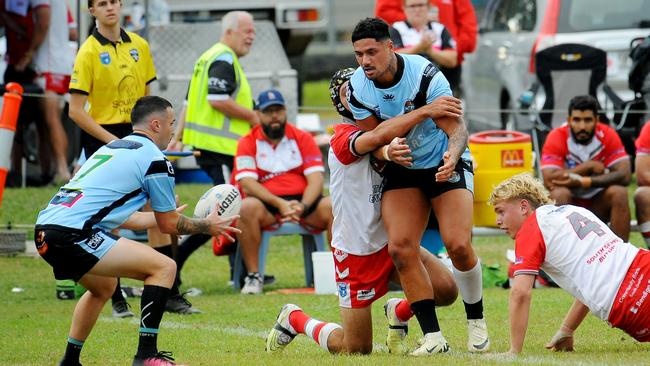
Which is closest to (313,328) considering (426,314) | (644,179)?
(426,314)

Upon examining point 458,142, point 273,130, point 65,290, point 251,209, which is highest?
point 458,142

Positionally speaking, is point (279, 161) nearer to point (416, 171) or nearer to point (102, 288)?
point (416, 171)

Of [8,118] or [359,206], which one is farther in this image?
[8,118]

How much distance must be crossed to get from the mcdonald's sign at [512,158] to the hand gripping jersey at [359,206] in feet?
13.7

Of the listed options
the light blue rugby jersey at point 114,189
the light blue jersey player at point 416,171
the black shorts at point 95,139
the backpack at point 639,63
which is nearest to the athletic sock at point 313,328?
the light blue jersey player at point 416,171

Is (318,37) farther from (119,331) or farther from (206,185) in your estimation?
(119,331)

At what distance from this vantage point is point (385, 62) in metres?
7.64

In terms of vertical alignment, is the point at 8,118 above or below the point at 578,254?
above

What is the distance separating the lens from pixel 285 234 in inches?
468

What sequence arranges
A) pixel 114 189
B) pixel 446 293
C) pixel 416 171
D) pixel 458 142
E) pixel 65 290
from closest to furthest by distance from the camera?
pixel 114 189 < pixel 458 142 < pixel 416 171 < pixel 446 293 < pixel 65 290

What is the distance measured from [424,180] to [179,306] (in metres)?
2.98

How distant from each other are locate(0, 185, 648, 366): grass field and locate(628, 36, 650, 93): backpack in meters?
2.70

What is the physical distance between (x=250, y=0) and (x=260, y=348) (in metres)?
12.1

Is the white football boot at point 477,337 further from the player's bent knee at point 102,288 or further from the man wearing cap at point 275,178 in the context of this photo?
the man wearing cap at point 275,178
